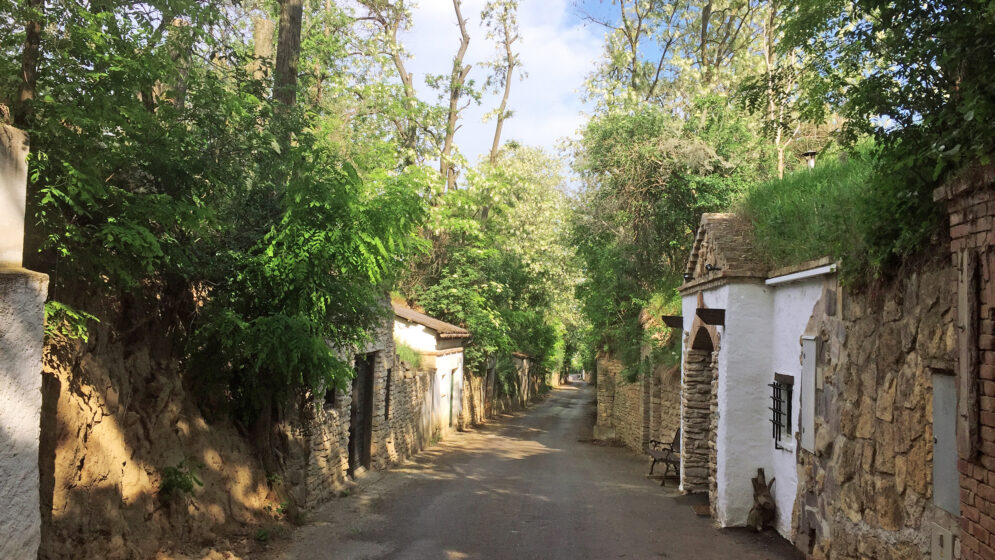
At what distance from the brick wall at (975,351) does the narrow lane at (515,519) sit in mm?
4320

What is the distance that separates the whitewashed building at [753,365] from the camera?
25.5 feet

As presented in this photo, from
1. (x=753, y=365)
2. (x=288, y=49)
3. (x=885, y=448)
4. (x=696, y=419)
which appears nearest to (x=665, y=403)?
(x=696, y=419)

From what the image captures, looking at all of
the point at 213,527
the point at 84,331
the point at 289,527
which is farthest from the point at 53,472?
the point at 289,527

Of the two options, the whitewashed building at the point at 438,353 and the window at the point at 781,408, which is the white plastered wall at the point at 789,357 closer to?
the window at the point at 781,408

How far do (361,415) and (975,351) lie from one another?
1137 centimetres

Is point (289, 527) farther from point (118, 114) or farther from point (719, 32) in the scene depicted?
point (719, 32)

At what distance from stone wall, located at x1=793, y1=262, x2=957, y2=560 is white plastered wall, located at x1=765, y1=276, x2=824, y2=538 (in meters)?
0.52

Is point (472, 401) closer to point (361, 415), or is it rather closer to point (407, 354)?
point (407, 354)

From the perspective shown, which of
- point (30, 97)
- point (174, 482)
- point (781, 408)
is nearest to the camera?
point (30, 97)

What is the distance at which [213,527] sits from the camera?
739 cm

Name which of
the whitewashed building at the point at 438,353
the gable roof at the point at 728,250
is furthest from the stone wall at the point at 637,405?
the whitewashed building at the point at 438,353

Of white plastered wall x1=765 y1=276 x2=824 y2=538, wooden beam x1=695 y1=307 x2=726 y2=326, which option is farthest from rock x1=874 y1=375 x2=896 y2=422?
wooden beam x1=695 y1=307 x2=726 y2=326

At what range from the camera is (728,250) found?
31.1 ft

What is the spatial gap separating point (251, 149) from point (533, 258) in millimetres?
20418
